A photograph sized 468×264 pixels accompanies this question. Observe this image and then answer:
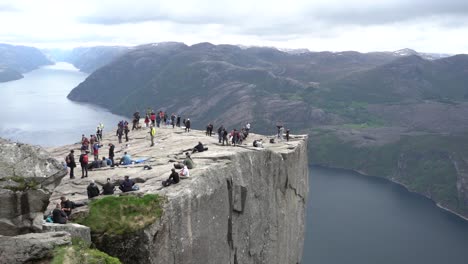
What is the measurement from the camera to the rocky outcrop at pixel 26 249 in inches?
722

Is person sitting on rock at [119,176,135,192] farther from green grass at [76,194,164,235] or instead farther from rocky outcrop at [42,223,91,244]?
rocky outcrop at [42,223,91,244]

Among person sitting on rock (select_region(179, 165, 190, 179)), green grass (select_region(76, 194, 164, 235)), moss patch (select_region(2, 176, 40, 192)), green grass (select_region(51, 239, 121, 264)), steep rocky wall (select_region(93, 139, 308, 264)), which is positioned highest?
moss patch (select_region(2, 176, 40, 192))

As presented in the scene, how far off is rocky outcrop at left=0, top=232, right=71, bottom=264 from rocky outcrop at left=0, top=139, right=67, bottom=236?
4345 mm

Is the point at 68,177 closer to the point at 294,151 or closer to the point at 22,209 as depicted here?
the point at 22,209

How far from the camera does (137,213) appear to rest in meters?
26.9

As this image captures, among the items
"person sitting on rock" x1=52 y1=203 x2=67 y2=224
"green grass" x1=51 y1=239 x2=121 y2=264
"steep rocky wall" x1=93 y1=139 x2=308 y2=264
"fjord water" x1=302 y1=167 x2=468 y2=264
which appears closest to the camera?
"green grass" x1=51 y1=239 x2=121 y2=264

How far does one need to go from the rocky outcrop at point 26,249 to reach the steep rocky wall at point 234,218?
6.60 metres

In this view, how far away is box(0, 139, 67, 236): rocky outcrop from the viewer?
23172 mm

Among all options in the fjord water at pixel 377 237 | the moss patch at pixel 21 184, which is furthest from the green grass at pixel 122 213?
the fjord water at pixel 377 237

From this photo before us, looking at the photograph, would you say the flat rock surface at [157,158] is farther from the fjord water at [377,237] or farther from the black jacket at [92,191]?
the fjord water at [377,237]

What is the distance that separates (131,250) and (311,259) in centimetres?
11789

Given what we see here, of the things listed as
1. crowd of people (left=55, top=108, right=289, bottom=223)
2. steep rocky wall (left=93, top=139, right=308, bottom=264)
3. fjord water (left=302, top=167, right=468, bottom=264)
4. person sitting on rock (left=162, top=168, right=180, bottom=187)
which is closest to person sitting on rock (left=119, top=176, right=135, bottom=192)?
crowd of people (left=55, top=108, right=289, bottom=223)

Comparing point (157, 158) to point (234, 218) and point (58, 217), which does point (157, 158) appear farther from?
point (58, 217)

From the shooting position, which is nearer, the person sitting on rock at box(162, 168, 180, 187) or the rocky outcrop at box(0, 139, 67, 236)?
the rocky outcrop at box(0, 139, 67, 236)
